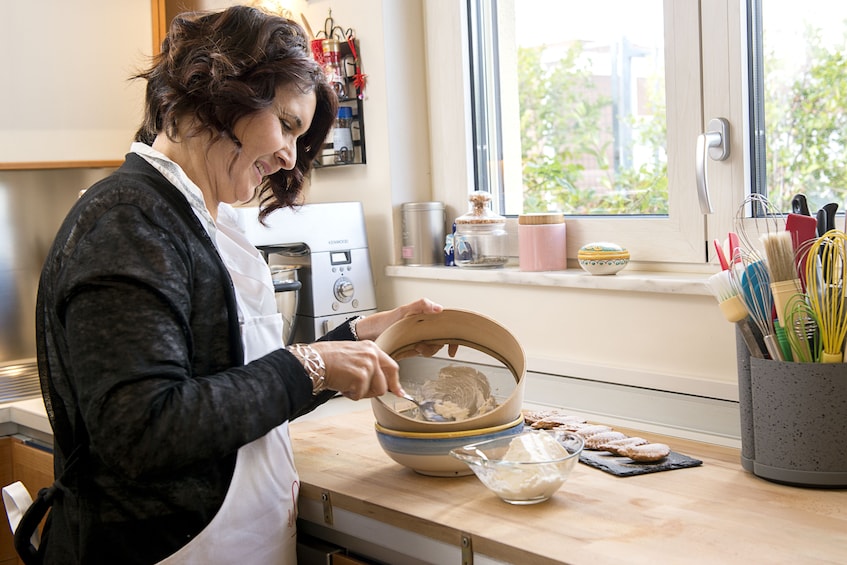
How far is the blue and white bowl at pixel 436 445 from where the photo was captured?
1.32 meters

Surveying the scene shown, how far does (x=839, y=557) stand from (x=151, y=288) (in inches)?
31.8

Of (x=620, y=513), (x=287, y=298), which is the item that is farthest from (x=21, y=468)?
(x=620, y=513)

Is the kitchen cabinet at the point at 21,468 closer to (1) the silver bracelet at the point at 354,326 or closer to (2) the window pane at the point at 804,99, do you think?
(1) the silver bracelet at the point at 354,326

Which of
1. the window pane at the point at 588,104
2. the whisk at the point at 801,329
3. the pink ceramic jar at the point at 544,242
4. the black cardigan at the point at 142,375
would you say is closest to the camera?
the black cardigan at the point at 142,375

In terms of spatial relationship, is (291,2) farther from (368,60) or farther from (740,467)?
(740,467)

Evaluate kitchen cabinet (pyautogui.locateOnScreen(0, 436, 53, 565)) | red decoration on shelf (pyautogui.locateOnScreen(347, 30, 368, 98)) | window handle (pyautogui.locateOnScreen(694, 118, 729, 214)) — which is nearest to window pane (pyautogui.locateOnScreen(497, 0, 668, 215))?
window handle (pyautogui.locateOnScreen(694, 118, 729, 214))

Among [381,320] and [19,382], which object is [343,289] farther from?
[19,382]

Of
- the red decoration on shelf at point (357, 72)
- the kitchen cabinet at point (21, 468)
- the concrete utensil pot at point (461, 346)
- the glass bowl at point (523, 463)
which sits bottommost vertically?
the kitchen cabinet at point (21, 468)

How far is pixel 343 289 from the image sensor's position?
2.17 meters

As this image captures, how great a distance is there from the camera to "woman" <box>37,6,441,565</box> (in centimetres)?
101

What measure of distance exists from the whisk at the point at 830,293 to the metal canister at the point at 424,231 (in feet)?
3.67

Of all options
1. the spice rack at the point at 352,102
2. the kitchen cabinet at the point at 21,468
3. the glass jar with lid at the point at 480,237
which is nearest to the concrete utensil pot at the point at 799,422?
the glass jar with lid at the point at 480,237

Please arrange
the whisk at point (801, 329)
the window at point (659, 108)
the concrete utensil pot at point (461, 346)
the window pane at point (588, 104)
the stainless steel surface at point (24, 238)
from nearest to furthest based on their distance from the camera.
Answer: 1. the whisk at point (801, 329)
2. the concrete utensil pot at point (461, 346)
3. the window at point (659, 108)
4. the window pane at point (588, 104)
5. the stainless steel surface at point (24, 238)

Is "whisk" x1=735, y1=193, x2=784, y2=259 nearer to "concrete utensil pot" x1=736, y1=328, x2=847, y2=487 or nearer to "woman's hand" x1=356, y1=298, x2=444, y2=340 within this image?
"concrete utensil pot" x1=736, y1=328, x2=847, y2=487
